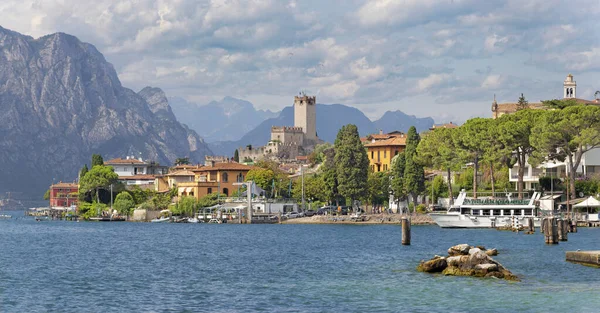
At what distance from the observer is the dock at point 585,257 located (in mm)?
49062

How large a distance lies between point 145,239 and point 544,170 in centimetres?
5032

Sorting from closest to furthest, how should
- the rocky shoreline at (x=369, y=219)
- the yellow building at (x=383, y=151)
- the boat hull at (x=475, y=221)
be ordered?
the boat hull at (x=475, y=221) < the rocky shoreline at (x=369, y=219) < the yellow building at (x=383, y=151)

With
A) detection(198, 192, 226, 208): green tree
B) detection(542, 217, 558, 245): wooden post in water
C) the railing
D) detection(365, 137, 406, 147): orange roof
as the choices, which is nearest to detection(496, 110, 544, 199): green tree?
the railing

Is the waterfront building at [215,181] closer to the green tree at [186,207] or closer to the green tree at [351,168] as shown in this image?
the green tree at [186,207]

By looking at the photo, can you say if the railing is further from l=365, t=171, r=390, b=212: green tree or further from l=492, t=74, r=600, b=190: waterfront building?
l=365, t=171, r=390, b=212: green tree

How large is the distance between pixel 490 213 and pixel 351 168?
1117 inches

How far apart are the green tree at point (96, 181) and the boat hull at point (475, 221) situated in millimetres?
73455

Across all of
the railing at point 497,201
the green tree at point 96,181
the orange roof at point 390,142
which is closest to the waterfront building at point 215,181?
the green tree at point 96,181

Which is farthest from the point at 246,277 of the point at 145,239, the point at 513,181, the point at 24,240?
the point at 513,181

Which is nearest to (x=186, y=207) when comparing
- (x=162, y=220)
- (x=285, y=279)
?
(x=162, y=220)

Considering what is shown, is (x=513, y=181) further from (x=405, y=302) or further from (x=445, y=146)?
(x=405, y=302)

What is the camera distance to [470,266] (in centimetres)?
4494

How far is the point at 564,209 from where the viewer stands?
106688 mm

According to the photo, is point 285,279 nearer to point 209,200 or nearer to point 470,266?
point 470,266
